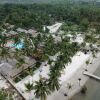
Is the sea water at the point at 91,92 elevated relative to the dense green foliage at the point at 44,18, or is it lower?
lower

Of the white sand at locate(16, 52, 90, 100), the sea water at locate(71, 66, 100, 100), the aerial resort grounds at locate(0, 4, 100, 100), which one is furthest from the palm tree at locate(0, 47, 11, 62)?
the sea water at locate(71, 66, 100, 100)

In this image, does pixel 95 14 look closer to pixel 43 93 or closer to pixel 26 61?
pixel 26 61

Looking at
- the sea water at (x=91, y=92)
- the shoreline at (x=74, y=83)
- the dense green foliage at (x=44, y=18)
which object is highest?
the dense green foliage at (x=44, y=18)

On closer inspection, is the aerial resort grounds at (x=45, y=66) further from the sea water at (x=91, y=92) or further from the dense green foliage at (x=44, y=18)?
the dense green foliage at (x=44, y=18)

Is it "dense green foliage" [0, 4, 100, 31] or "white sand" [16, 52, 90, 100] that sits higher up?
"dense green foliage" [0, 4, 100, 31]

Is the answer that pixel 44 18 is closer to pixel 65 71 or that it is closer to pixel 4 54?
pixel 4 54

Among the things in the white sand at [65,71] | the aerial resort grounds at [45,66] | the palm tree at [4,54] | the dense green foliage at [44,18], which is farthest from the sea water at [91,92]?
the dense green foliage at [44,18]

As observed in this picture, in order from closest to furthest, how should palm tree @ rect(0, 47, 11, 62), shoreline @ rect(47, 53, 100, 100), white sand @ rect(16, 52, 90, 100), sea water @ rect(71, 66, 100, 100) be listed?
shoreline @ rect(47, 53, 100, 100), sea water @ rect(71, 66, 100, 100), white sand @ rect(16, 52, 90, 100), palm tree @ rect(0, 47, 11, 62)

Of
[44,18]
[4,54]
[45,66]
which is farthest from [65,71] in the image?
[44,18]

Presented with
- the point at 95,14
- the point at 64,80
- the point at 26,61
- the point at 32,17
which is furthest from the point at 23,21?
the point at 64,80

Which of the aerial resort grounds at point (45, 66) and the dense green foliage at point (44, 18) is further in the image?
the dense green foliage at point (44, 18)

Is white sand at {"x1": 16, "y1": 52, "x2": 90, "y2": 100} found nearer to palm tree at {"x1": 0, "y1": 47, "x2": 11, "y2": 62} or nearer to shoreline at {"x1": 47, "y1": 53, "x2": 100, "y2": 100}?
shoreline at {"x1": 47, "y1": 53, "x2": 100, "y2": 100}
